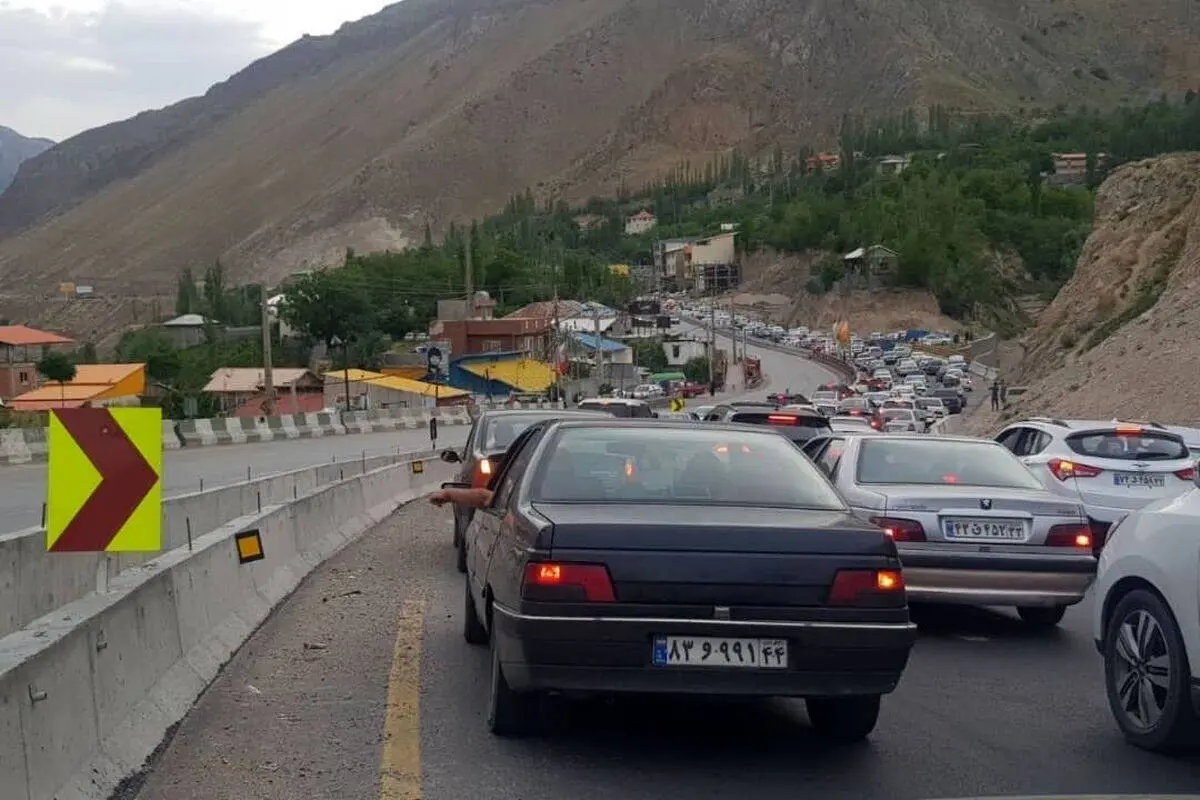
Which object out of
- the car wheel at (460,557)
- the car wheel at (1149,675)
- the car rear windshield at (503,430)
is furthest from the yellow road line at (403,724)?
the car rear windshield at (503,430)

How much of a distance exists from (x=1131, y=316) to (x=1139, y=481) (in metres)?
33.6

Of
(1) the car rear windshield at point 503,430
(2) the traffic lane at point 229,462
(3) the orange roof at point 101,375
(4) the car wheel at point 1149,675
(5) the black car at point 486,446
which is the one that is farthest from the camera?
(3) the orange roof at point 101,375

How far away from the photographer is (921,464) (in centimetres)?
1137

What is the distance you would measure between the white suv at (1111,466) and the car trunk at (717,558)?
30.0 feet

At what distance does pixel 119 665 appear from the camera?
6.49 m

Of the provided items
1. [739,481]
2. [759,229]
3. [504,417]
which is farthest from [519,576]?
[759,229]

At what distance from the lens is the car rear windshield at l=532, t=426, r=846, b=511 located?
281 inches

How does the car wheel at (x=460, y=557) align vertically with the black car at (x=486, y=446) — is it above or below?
below

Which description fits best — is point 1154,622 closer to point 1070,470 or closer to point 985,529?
point 985,529

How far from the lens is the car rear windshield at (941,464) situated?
11.1m

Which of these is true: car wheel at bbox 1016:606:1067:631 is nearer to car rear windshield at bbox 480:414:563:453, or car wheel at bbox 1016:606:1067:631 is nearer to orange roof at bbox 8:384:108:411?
car rear windshield at bbox 480:414:563:453

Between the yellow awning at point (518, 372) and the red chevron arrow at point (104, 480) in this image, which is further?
the yellow awning at point (518, 372)

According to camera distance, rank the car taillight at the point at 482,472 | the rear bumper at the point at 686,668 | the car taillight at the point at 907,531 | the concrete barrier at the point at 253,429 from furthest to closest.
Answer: the concrete barrier at the point at 253,429 < the car taillight at the point at 482,472 < the car taillight at the point at 907,531 < the rear bumper at the point at 686,668

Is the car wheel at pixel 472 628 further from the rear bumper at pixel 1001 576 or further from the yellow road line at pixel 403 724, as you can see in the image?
the rear bumper at pixel 1001 576
